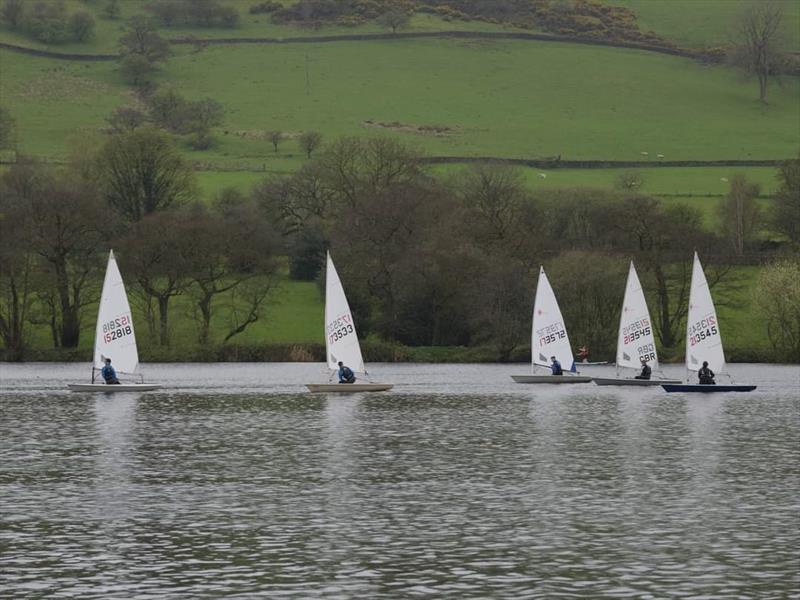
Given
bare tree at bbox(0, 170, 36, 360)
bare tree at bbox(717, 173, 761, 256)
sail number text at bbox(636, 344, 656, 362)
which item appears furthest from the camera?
bare tree at bbox(717, 173, 761, 256)

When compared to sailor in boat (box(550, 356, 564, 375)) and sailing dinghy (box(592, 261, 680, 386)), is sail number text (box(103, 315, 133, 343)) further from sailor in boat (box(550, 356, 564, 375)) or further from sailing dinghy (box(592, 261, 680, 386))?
sailing dinghy (box(592, 261, 680, 386))

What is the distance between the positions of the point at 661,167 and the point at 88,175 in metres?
68.6

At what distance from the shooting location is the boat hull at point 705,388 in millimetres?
75875

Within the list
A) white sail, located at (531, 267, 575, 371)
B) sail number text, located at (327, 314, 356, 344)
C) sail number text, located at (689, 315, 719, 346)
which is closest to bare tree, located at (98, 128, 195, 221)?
white sail, located at (531, 267, 575, 371)

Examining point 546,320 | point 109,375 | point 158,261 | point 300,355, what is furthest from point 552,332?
point 158,261

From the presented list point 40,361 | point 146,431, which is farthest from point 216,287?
point 146,431

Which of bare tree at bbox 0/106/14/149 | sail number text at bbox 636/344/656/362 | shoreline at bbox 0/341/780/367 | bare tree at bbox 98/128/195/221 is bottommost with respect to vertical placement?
sail number text at bbox 636/344/656/362

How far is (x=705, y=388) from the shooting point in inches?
2992

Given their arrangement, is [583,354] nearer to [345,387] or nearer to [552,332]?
[552,332]

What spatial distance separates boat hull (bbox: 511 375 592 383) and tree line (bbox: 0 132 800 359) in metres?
18.1

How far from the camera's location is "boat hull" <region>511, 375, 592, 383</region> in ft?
274

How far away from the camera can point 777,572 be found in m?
27.6

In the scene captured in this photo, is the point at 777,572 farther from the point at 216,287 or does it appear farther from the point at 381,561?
the point at 216,287

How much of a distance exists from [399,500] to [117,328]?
41.9 meters
